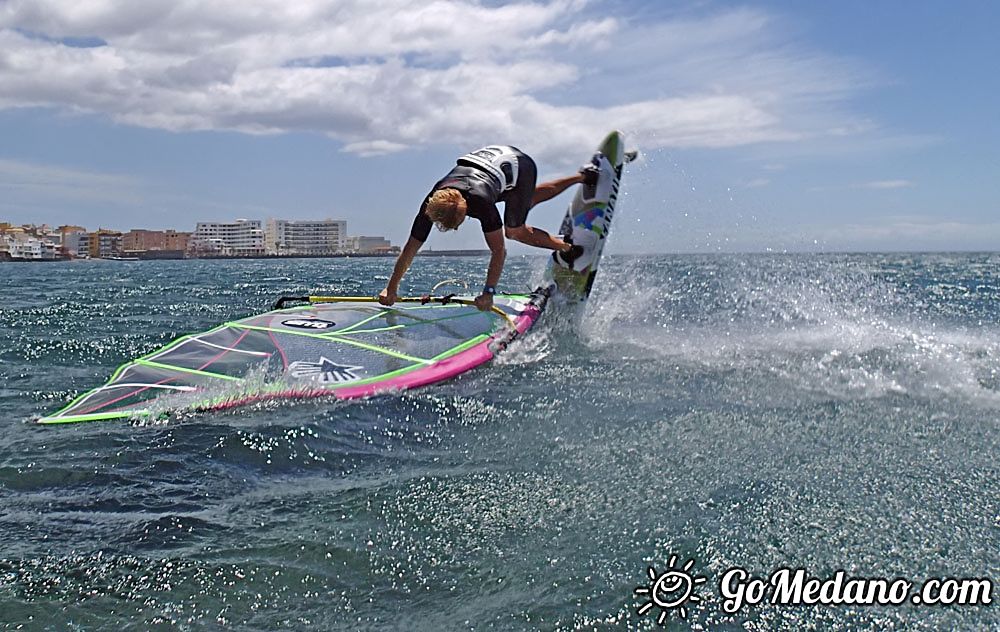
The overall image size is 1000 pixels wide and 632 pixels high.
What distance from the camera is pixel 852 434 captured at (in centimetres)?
421

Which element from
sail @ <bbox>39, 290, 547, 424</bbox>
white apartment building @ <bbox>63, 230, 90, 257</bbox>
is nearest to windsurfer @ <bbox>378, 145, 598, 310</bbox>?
sail @ <bbox>39, 290, 547, 424</bbox>

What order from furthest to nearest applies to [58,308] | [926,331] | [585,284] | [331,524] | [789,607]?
[58,308] < [926,331] < [585,284] < [331,524] < [789,607]

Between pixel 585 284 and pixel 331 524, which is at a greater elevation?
pixel 585 284

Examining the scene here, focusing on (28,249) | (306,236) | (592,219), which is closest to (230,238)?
(306,236)

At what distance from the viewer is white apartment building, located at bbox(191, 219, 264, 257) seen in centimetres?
15612

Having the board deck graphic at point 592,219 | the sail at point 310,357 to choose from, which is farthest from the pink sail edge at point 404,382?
the board deck graphic at point 592,219

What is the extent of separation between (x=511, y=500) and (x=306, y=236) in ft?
569

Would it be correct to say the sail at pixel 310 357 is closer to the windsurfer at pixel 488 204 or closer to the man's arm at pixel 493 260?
the man's arm at pixel 493 260

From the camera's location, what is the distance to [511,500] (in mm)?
3350

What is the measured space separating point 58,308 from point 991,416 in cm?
1439

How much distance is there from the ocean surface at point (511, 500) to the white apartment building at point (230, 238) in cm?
15218

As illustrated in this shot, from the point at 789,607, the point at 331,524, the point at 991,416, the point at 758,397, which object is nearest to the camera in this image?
the point at 789,607

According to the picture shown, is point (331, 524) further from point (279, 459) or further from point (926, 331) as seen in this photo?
point (926, 331)

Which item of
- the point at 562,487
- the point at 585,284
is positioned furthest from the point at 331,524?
the point at 585,284
